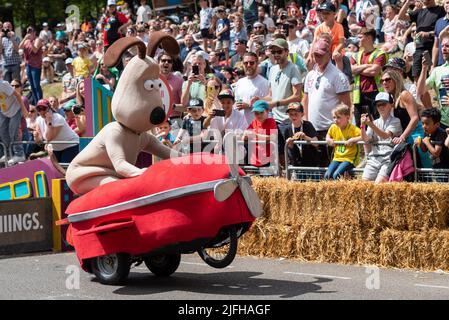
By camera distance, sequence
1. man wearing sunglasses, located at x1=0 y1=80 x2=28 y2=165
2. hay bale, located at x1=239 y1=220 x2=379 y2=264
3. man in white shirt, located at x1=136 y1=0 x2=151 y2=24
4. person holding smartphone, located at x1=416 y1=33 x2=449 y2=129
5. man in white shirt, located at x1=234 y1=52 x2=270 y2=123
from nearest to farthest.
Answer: hay bale, located at x1=239 y1=220 x2=379 y2=264, person holding smartphone, located at x1=416 y1=33 x2=449 y2=129, man in white shirt, located at x1=234 y1=52 x2=270 y2=123, man wearing sunglasses, located at x1=0 y1=80 x2=28 y2=165, man in white shirt, located at x1=136 y1=0 x2=151 y2=24

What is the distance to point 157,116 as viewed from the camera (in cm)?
984

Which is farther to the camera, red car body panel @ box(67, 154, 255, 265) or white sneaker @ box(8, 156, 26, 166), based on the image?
white sneaker @ box(8, 156, 26, 166)

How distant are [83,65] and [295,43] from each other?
567cm

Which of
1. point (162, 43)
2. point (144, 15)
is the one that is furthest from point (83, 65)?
point (162, 43)

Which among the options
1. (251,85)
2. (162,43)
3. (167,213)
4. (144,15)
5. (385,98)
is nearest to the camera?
(167,213)

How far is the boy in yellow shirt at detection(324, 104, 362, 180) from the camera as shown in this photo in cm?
1168

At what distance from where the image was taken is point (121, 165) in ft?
31.5

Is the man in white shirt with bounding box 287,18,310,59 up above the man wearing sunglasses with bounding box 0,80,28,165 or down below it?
above

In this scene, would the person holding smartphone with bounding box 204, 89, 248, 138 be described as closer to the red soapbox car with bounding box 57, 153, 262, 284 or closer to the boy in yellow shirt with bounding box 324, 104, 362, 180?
the boy in yellow shirt with bounding box 324, 104, 362, 180

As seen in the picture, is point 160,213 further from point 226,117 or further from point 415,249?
point 226,117

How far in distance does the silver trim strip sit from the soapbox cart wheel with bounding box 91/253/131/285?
1.52 ft

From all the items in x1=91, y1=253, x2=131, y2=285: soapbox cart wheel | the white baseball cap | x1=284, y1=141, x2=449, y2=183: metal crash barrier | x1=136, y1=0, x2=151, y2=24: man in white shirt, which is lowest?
x1=91, y1=253, x2=131, y2=285: soapbox cart wheel

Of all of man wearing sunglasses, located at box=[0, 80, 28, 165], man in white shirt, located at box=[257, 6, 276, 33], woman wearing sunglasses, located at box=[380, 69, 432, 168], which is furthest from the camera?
man in white shirt, located at box=[257, 6, 276, 33]

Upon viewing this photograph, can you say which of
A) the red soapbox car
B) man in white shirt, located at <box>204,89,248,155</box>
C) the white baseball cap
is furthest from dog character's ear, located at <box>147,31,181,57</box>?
man in white shirt, located at <box>204,89,248,155</box>
